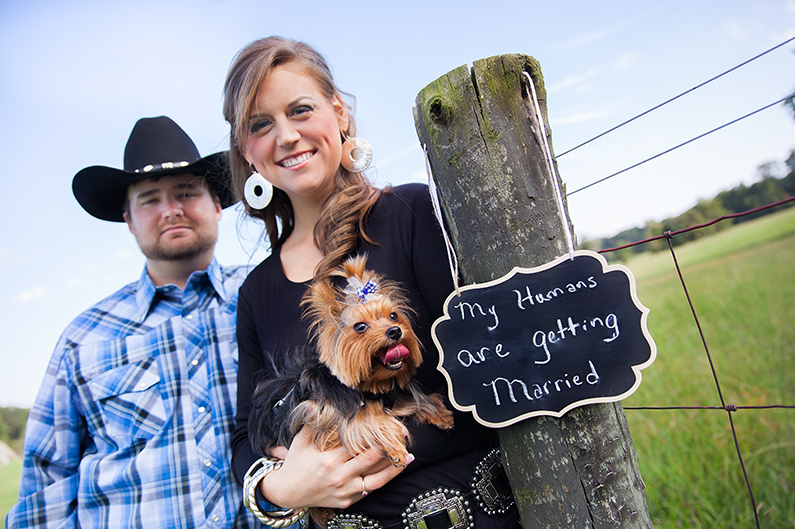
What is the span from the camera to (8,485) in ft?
16.1

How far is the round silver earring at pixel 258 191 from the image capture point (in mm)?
2139

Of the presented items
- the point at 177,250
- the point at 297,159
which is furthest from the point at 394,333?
the point at 177,250

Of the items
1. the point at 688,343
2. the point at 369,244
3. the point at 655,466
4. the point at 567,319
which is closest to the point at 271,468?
the point at 369,244

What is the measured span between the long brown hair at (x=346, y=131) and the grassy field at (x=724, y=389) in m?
2.82

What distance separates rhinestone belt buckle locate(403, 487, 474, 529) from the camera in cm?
149

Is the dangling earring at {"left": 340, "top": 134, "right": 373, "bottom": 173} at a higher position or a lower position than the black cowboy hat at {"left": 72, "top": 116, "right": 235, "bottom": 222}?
lower

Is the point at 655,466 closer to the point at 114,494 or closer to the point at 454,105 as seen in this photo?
the point at 454,105

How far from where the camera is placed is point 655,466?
12.2ft

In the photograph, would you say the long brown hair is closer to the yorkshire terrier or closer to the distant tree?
the yorkshire terrier

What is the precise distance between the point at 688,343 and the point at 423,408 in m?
5.24

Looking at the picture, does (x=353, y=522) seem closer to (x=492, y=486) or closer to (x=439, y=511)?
(x=439, y=511)

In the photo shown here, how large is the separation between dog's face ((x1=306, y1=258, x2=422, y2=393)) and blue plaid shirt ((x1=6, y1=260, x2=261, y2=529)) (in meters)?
1.50

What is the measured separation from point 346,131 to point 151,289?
1914 mm

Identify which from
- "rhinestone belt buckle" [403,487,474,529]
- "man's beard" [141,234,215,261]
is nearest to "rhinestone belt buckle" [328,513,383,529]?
"rhinestone belt buckle" [403,487,474,529]
